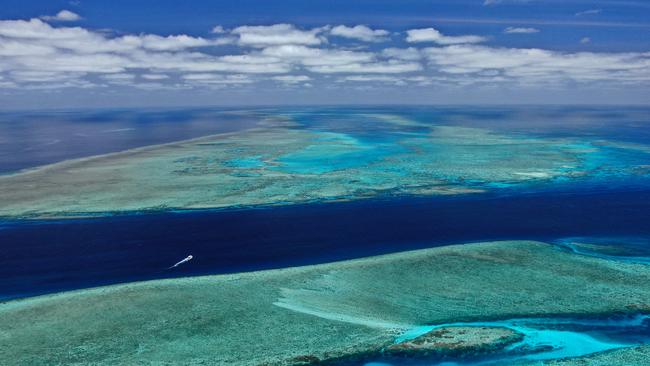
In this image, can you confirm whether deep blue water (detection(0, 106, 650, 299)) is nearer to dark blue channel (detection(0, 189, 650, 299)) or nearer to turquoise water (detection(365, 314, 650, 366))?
dark blue channel (detection(0, 189, 650, 299))

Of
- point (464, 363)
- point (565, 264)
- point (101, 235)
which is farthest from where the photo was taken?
point (101, 235)

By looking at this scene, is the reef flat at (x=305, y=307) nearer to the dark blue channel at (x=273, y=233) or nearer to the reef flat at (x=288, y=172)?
the dark blue channel at (x=273, y=233)

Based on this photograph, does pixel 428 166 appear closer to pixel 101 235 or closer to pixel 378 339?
pixel 101 235

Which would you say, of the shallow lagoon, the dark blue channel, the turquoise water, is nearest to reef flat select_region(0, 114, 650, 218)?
the shallow lagoon

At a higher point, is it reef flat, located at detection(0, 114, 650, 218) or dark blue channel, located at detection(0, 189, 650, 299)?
reef flat, located at detection(0, 114, 650, 218)

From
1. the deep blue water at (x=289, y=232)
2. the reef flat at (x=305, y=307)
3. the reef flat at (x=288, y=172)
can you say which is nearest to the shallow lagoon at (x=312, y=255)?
the reef flat at (x=305, y=307)

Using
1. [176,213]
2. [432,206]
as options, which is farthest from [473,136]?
[176,213]

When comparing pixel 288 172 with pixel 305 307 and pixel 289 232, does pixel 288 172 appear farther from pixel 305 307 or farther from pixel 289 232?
pixel 305 307
